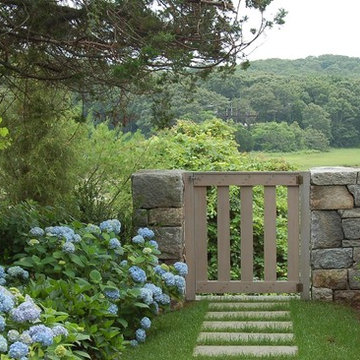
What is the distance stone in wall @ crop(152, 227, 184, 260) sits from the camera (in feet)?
18.2

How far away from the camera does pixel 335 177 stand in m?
5.62

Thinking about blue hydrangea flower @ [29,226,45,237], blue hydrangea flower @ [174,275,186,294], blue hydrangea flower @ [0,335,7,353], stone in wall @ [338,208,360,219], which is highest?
blue hydrangea flower @ [29,226,45,237]

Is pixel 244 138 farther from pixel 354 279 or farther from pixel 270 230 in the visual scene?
pixel 354 279

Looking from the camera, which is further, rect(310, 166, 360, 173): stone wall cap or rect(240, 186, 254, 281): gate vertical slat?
rect(240, 186, 254, 281): gate vertical slat

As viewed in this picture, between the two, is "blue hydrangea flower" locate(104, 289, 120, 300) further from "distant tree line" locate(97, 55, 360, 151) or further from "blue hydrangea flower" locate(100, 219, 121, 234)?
"distant tree line" locate(97, 55, 360, 151)

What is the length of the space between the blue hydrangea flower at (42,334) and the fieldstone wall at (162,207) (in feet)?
9.08

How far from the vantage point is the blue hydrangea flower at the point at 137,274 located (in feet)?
14.7

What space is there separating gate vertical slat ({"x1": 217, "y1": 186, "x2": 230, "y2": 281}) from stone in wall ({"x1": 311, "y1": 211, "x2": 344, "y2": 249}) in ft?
2.35

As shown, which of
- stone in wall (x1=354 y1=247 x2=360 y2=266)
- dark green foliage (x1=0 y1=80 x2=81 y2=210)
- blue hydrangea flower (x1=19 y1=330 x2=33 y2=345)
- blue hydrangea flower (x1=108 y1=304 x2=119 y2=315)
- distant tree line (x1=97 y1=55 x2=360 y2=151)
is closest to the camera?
blue hydrangea flower (x1=19 y1=330 x2=33 y2=345)

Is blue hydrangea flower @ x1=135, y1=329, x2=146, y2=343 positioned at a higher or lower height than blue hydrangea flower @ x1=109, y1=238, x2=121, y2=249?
lower

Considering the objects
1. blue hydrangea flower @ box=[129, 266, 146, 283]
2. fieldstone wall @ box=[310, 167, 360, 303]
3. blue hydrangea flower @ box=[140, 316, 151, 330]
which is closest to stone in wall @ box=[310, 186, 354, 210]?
fieldstone wall @ box=[310, 167, 360, 303]

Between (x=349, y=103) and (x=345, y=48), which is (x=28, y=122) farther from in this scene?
(x=345, y=48)

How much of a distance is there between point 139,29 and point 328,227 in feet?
7.09

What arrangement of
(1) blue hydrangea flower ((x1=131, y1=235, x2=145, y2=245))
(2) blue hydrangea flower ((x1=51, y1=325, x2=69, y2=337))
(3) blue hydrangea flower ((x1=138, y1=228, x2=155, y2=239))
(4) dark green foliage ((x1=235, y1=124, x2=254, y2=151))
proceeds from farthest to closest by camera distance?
(4) dark green foliage ((x1=235, y1=124, x2=254, y2=151))
(3) blue hydrangea flower ((x1=138, y1=228, x2=155, y2=239))
(1) blue hydrangea flower ((x1=131, y1=235, x2=145, y2=245))
(2) blue hydrangea flower ((x1=51, y1=325, x2=69, y2=337))
